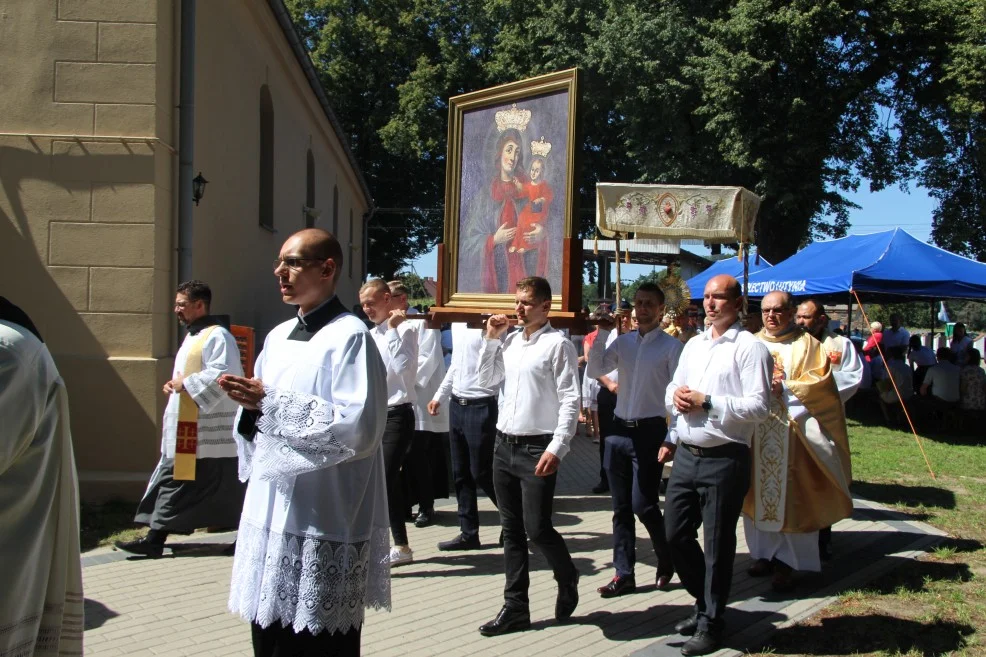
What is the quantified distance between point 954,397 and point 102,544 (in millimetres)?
13342

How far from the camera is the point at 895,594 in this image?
18.7 feet

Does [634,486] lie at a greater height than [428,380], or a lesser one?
lesser

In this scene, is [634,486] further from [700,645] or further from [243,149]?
[243,149]

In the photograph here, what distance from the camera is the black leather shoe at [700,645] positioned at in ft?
15.1

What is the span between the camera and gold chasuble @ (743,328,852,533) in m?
5.79

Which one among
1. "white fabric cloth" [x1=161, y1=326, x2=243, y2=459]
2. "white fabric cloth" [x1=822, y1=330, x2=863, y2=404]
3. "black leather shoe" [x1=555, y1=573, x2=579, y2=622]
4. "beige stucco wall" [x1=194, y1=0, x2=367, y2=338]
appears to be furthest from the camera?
"beige stucco wall" [x1=194, y1=0, x2=367, y2=338]

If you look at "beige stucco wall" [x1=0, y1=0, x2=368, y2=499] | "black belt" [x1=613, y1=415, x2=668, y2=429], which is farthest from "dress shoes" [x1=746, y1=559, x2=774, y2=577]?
"beige stucco wall" [x1=0, y1=0, x2=368, y2=499]

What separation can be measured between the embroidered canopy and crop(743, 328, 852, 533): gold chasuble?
5.96 ft

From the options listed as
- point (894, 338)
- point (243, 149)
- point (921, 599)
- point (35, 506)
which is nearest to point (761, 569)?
point (921, 599)

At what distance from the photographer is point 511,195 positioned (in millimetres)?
5742

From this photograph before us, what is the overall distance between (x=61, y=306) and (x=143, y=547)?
9.58 ft

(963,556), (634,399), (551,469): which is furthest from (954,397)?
(551,469)

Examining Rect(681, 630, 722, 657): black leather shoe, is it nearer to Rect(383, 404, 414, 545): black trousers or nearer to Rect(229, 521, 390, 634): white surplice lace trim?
Rect(229, 521, 390, 634): white surplice lace trim

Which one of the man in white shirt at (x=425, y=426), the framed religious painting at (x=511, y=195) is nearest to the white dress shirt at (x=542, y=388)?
the framed religious painting at (x=511, y=195)
